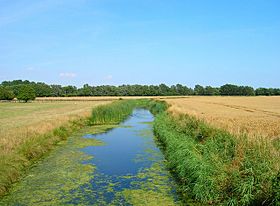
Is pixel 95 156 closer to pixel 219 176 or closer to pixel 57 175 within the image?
pixel 57 175

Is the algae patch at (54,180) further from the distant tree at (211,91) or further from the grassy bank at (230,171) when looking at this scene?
the distant tree at (211,91)

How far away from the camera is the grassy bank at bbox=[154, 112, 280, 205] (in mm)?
7777

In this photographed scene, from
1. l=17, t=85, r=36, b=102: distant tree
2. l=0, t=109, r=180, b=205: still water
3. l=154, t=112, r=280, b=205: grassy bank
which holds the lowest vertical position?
l=0, t=109, r=180, b=205: still water

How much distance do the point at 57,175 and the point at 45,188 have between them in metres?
1.81

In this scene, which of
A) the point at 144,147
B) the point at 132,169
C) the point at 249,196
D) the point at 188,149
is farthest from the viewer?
the point at 144,147

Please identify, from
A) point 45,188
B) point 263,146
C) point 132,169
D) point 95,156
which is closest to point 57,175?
point 45,188

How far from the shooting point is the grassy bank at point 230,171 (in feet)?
25.5

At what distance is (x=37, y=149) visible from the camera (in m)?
16.4

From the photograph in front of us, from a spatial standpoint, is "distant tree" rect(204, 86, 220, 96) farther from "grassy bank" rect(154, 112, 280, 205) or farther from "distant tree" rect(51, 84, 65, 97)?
"grassy bank" rect(154, 112, 280, 205)

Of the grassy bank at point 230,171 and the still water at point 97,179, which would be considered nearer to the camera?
the grassy bank at point 230,171

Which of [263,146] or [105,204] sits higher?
[263,146]

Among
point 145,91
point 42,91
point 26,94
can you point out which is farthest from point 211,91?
point 26,94

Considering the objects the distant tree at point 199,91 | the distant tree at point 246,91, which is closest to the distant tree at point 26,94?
the distant tree at point 199,91

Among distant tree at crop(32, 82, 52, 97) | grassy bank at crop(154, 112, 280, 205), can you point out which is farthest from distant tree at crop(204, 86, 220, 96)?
grassy bank at crop(154, 112, 280, 205)
